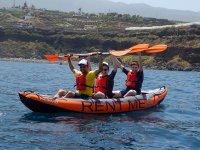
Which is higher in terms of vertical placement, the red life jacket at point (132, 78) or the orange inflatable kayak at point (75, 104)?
the red life jacket at point (132, 78)

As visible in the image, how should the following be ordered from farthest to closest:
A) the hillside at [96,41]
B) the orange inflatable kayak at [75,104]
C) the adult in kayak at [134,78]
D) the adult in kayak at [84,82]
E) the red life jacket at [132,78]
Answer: the hillside at [96,41], the red life jacket at [132,78], the adult in kayak at [134,78], the adult in kayak at [84,82], the orange inflatable kayak at [75,104]

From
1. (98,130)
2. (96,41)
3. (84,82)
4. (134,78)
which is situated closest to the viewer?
(98,130)

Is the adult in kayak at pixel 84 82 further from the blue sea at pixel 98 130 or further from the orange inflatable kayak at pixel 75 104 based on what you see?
the blue sea at pixel 98 130

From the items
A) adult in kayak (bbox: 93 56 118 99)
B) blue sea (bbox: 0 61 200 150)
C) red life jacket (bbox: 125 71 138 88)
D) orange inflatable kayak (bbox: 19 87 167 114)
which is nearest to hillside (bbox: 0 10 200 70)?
red life jacket (bbox: 125 71 138 88)

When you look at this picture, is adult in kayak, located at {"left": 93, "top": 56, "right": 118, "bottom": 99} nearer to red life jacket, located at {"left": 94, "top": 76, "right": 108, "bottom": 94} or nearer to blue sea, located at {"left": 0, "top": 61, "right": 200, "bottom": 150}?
red life jacket, located at {"left": 94, "top": 76, "right": 108, "bottom": 94}

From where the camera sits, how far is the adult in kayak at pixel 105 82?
17.1 m

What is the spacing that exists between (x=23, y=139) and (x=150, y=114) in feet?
22.2

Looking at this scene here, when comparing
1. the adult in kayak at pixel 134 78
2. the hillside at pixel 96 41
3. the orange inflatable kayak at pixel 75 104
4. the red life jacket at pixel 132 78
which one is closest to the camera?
the orange inflatable kayak at pixel 75 104

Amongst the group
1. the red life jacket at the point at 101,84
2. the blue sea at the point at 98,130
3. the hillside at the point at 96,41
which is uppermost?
the red life jacket at the point at 101,84

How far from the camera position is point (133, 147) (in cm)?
1184

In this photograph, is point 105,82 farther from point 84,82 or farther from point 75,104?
point 75,104

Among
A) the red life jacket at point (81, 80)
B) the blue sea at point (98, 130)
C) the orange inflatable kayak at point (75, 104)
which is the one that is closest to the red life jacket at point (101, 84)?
the orange inflatable kayak at point (75, 104)

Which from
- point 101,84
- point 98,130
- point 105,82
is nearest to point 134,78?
point 105,82

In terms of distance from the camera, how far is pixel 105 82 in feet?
56.5
